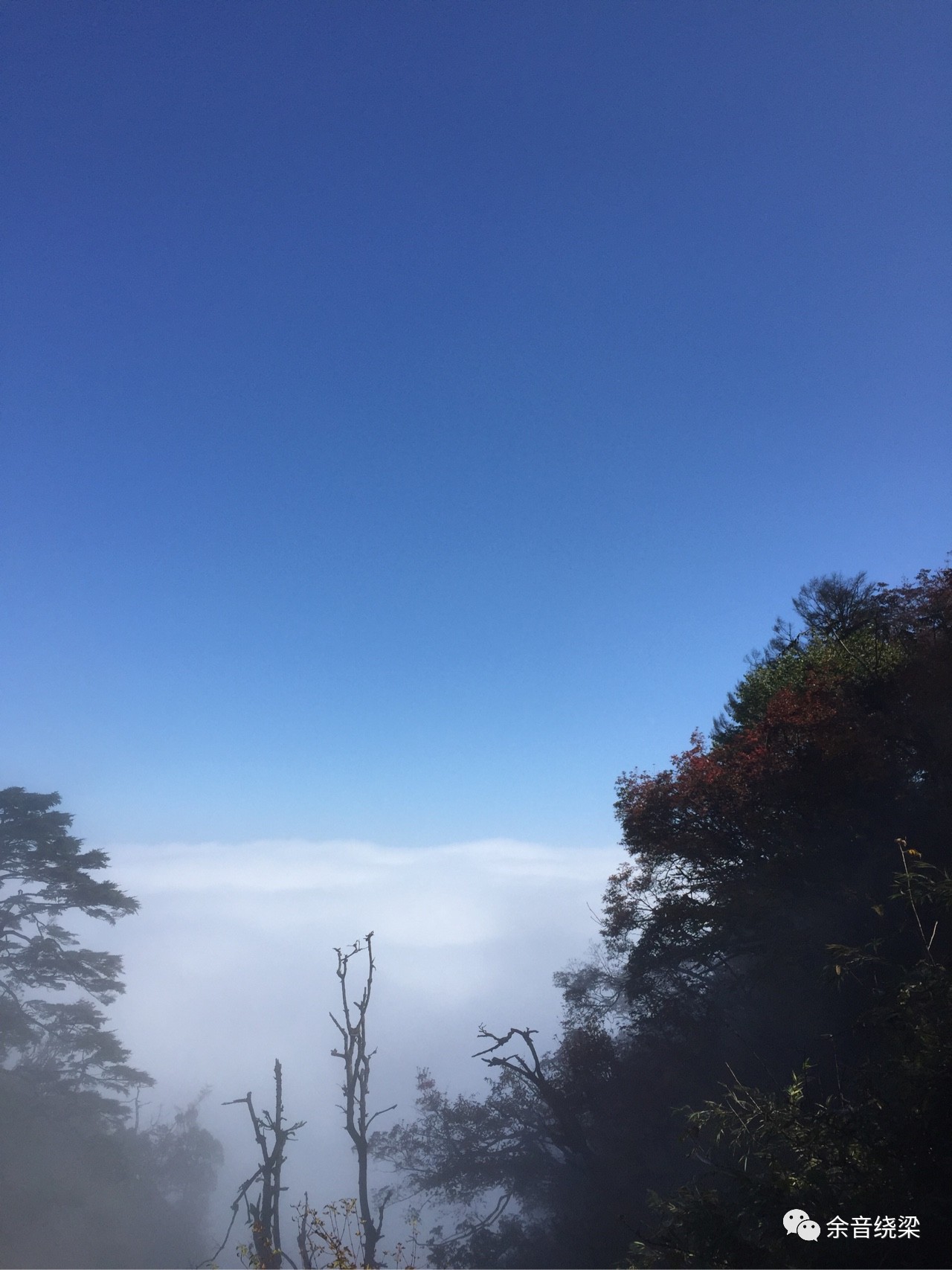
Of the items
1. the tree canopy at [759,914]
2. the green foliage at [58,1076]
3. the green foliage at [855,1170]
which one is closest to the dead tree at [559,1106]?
the tree canopy at [759,914]

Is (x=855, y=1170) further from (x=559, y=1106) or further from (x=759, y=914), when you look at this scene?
(x=559, y=1106)

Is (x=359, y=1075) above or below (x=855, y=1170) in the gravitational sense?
below

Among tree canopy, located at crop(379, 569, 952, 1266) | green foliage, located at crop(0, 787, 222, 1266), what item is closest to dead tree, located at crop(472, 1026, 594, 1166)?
tree canopy, located at crop(379, 569, 952, 1266)

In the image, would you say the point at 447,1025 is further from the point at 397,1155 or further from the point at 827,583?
the point at 827,583

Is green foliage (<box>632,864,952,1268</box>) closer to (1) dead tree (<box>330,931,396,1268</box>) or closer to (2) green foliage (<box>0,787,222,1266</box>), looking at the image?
(1) dead tree (<box>330,931,396,1268</box>)

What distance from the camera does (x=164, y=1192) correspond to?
39938 mm

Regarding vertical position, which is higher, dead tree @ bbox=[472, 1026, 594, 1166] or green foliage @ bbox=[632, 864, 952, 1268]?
green foliage @ bbox=[632, 864, 952, 1268]

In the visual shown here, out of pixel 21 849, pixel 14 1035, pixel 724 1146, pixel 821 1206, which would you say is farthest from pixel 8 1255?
→ pixel 821 1206

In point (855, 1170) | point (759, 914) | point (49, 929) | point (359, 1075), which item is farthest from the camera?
point (49, 929)

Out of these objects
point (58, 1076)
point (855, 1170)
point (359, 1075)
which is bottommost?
point (58, 1076)

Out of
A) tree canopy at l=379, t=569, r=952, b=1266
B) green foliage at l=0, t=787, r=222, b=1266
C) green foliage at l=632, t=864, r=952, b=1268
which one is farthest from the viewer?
green foliage at l=0, t=787, r=222, b=1266

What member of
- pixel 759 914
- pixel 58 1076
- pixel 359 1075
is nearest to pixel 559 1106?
pixel 359 1075

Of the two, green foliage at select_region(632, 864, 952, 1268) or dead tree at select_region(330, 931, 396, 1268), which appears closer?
green foliage at select_region(632, 864, 952, 1268)

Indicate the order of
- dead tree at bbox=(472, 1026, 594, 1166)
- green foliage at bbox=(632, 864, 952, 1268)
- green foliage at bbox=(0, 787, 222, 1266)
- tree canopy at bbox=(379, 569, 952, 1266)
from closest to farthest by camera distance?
green foliage at bbox=(632, 864, 952, 1268)
tree canopy at bbox=(379, 569, 952, 1266)
dead tree at bbox=(472, 1026, 594, 1166)
green foliage at bbox=(0, 787, 222, 1266)
